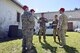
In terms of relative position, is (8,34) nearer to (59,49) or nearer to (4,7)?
(4,7)

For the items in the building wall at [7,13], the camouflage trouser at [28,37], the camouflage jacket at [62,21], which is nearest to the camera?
the camouflage trouser at [28,37]

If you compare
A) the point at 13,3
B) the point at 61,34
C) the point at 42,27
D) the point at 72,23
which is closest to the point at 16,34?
the point at 13,3

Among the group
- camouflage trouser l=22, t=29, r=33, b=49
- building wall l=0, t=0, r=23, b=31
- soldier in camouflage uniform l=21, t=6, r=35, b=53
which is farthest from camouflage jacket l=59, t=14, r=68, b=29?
building wall l=0, t=0, r=23, b=31

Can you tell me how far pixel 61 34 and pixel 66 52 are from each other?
4.29 ft

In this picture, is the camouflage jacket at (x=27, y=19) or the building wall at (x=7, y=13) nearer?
the camouflage jacket at (x=27, y=19)

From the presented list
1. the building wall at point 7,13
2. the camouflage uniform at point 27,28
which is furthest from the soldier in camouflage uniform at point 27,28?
the building wall at point 7,13

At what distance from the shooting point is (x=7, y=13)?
19.5 metres

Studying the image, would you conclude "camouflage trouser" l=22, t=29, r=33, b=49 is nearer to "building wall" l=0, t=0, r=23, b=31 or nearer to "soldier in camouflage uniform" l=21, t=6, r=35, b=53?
"soldier in camouflage uniform" l=21, t=6, r=35, b=53

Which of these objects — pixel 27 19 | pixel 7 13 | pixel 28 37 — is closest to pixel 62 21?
pixel 27 19

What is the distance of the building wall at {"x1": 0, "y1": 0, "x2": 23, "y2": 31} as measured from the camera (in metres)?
18.2

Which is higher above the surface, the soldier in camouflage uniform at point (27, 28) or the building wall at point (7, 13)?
the building wall at point (7, 13)

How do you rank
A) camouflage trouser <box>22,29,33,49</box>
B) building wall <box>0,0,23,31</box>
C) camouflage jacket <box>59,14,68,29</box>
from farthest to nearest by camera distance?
building wall <box>0,0,23,31</box>
camouflage jacket <box>59,14,68,29</box>
camouflage trouser <box>22,29,33,49</box>

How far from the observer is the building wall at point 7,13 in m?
18.2

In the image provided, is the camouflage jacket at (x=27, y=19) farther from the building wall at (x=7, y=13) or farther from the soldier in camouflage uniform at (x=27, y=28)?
the building wall at (x=7, y=13)
